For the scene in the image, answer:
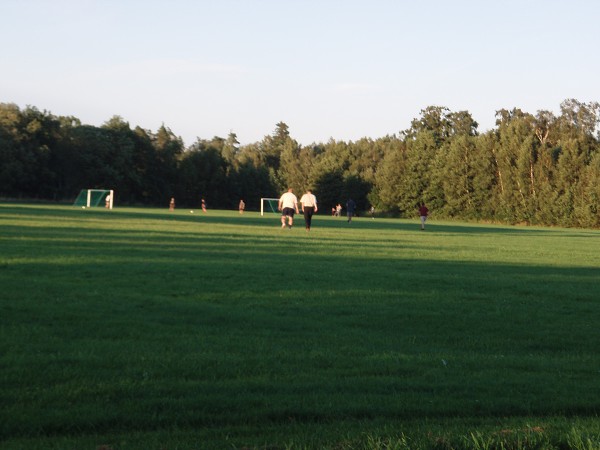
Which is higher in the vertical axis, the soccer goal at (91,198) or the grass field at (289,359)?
the soccer goal at (91,198)

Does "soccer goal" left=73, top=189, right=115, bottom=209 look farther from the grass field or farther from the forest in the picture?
the grass field

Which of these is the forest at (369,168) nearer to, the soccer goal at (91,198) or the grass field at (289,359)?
the soccer goal at (91,198)

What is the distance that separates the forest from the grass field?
7679cm

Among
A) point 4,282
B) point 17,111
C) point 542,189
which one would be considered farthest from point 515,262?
point 17,111

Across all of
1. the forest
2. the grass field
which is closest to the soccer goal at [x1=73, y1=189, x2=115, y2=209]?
the forest

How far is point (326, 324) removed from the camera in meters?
10.7

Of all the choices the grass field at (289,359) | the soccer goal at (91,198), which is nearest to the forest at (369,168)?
the soccer goal at (91,198)

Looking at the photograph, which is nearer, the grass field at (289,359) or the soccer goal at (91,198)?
the grass field at (289,359)

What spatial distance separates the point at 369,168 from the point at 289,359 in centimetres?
11374

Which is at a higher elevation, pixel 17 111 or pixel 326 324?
pixel 17 111

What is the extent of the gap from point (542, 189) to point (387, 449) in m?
89.8

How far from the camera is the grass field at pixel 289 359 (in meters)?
5.69

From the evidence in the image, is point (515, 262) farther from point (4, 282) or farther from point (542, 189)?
point (542, 189)

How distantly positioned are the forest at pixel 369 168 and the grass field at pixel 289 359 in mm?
76794
